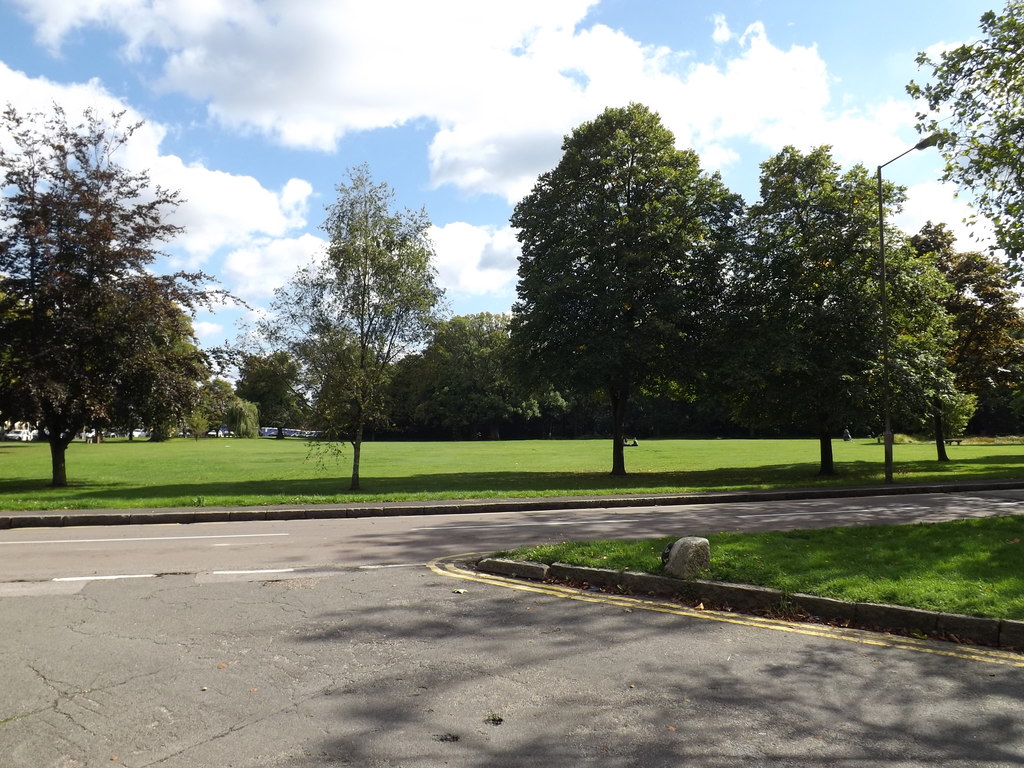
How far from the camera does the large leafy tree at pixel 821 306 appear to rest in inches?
1041

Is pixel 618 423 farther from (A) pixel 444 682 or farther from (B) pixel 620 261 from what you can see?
(A) pixel 444 682

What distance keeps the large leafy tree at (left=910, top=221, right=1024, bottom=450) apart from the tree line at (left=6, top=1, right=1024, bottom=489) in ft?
0.36

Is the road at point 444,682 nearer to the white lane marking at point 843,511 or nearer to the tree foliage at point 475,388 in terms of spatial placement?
the white lane marking at point 843,511

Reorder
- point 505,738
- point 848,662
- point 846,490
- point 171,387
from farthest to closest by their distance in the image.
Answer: point 171,387 → point 846,490 → point 848,662 → point 505,738

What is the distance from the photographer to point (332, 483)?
24.6 m

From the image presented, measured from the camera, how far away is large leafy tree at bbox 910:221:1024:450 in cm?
3453

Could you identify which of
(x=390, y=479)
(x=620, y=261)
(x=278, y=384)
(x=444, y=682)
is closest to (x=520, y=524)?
(x=444, y=682)

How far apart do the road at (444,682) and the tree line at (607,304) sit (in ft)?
45.9

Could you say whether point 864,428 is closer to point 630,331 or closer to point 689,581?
point 630,331

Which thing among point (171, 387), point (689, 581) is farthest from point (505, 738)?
point (171, 387)

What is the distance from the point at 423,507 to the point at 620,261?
588 inches

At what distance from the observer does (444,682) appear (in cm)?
491

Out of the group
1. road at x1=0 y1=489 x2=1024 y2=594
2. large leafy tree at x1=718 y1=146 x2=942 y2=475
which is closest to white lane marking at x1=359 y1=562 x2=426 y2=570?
road at x1=0 y1=489 x2=1024 y2=594

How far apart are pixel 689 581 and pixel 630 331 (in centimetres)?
2058
